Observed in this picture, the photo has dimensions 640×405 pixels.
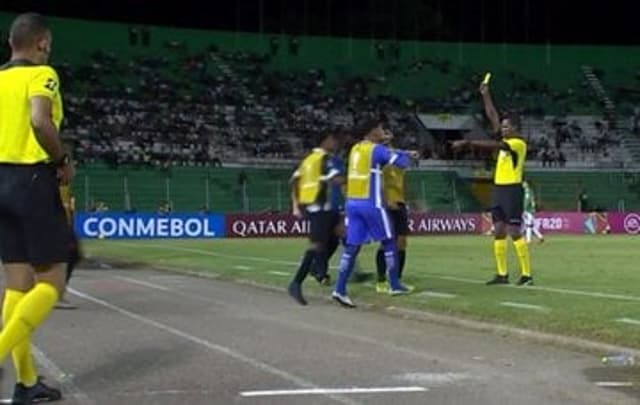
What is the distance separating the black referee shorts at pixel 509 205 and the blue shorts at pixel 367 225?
7.54 ft

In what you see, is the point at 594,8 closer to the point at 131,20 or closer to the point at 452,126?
the point at 452,126

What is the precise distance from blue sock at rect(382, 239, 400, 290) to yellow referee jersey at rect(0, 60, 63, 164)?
7.59 metres

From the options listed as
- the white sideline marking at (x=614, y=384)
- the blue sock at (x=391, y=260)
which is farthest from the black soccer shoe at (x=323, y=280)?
the white sideline marking at (x=614, y=384)

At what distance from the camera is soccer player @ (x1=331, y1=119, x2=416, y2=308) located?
45.1 ft

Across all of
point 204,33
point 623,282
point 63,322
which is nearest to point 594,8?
point 204,33

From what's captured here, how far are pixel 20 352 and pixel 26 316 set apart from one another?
43cm

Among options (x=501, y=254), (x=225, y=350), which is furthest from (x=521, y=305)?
(x=225, y=350)

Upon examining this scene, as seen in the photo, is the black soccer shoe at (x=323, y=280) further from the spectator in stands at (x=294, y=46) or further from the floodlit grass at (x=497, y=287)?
the spectator in stands at (x=294, y=46)

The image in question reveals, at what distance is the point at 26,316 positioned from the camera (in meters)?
6.66

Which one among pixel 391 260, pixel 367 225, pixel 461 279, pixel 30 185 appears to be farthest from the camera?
pixel 461 279

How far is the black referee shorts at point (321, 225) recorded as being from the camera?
14602mm

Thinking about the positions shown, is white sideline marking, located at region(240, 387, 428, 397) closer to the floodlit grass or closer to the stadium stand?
the floodlit grass

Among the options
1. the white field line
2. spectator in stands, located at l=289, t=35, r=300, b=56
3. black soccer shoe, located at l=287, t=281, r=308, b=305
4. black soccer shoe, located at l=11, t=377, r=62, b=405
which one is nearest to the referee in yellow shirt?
black soccer shoe, located at l=11, t=377, r=62, b=405

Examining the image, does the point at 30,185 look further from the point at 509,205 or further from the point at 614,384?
the point at 509,205
